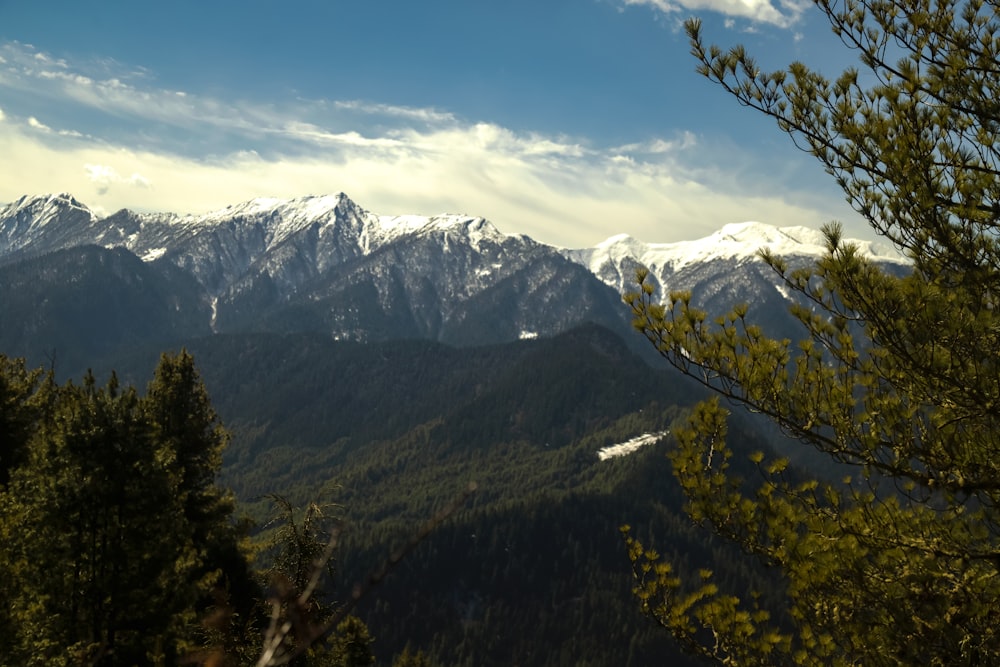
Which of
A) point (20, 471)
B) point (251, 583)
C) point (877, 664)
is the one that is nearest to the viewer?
point (877, 664)

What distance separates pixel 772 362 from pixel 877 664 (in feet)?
13.5

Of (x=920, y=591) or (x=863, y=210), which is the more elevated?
(x=863, y=210)

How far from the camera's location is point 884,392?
9.18 meters

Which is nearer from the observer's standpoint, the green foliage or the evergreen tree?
the evergreen tree

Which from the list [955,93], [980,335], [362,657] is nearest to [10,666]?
[980,335]

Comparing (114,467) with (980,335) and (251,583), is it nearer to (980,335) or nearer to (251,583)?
(251,583)

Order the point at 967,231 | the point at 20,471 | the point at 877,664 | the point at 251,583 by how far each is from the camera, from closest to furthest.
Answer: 1. the point at 967,231
2. the point at 877,664
3. the point at 20,471
4. the point at 251,583

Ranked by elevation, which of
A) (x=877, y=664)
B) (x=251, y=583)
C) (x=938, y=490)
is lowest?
(x=251, y=583)

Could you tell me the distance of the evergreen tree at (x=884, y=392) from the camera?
27.2 feet

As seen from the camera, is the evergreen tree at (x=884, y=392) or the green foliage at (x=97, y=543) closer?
the evergreen tree at (x=884, y=392)

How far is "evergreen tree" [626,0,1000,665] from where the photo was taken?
830cm

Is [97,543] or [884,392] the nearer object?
[884,392]

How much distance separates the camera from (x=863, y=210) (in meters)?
8.95

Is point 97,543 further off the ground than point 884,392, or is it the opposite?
point 884,392
